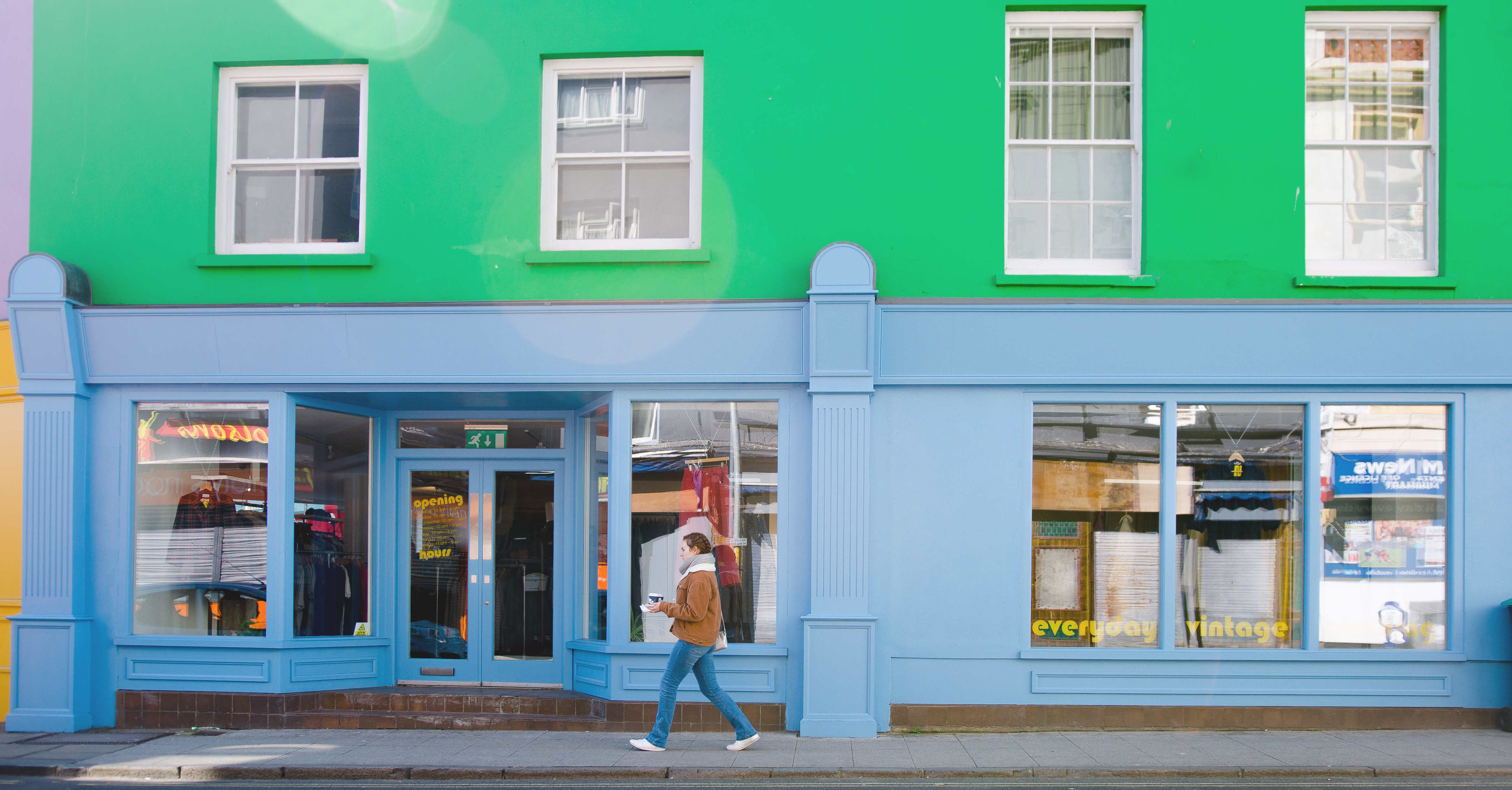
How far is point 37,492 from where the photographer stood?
915 centimetres

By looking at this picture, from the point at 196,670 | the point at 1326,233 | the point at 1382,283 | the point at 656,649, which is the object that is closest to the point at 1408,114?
the point at 1326,233

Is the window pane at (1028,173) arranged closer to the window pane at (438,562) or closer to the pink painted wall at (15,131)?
the window pane at (438,562)

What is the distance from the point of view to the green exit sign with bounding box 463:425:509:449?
33.2 ft

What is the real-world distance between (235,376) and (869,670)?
630 cm

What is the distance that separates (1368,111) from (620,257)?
695 cm

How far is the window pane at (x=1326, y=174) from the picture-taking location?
29.9ft

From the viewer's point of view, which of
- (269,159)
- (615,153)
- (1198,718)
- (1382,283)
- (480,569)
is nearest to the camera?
(1198,718)

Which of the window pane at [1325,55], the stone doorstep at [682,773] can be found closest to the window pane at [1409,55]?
the window pane at [1325,55]

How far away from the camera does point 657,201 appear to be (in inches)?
370

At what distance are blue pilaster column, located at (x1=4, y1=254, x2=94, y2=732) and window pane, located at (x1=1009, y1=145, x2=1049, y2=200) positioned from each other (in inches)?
338

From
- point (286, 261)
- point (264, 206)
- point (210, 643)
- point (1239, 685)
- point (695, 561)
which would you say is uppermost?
point (264, 206)

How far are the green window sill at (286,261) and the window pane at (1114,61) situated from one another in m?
6.92

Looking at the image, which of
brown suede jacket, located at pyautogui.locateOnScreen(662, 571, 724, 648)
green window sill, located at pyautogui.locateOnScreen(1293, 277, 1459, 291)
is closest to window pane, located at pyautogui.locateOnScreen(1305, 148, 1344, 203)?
green window sill, located at pyautogui.locateOnScreen(1293, 277, 1459, 291)

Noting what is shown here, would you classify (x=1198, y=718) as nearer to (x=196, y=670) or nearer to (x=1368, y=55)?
(x=1368, y=55)
